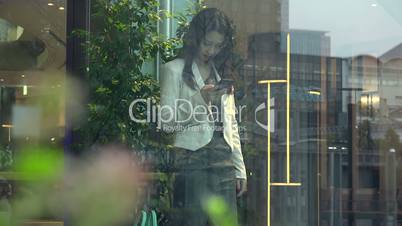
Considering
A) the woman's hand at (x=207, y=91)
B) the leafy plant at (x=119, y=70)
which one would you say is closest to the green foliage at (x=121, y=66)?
the leafy plant at (x=119, y=70)

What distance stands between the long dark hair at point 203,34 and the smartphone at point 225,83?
69 mm

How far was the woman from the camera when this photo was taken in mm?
3184

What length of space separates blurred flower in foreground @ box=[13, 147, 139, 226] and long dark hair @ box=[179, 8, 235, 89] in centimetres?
57

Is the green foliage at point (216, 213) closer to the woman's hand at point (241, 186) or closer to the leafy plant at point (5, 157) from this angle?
the woman's hand at point (241, 186)

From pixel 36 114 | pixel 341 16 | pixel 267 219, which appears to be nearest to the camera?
pixel 36 114

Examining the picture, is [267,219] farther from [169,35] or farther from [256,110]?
[169,35]

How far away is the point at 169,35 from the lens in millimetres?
3209

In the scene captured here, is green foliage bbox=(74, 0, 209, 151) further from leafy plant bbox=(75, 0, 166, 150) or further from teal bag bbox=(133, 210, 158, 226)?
teal bag bbox=(133, 210, 158, 226)

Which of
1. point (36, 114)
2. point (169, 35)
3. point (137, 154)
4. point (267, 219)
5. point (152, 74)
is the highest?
point (169, 35)

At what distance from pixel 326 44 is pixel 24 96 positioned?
176 centimetres

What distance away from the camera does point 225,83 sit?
3273 mm

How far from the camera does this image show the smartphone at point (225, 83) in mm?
3254

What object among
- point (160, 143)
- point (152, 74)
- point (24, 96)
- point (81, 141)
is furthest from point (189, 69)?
point (24, 96)

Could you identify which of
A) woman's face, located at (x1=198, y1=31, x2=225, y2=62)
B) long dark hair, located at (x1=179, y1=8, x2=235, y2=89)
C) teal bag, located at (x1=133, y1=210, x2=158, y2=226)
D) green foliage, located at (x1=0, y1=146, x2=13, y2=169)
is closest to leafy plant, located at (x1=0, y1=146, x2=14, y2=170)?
green foliage, located at (x1=0, y1=146, x2=13, y2=169)
